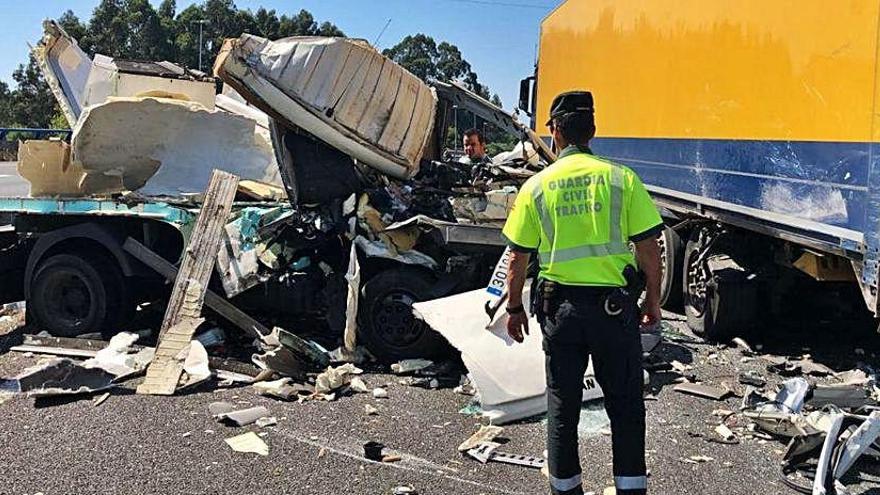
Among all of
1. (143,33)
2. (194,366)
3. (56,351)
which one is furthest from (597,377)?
(143,33)

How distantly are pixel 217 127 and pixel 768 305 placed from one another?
4896 mm

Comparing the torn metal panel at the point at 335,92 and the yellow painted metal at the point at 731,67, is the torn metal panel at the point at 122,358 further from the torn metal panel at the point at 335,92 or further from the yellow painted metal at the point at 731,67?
the yellow painted metal at the point at 731,67

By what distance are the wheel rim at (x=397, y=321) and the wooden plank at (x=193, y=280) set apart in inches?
49.8

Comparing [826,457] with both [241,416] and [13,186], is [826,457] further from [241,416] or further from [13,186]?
[13,186]

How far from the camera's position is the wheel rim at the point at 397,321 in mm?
5805

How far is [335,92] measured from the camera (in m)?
6.03

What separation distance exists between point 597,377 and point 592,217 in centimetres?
68

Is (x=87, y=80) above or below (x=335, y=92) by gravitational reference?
above

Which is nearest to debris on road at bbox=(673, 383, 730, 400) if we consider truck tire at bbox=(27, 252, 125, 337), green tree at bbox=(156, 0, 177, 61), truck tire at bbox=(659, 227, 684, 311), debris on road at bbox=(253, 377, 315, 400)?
truck tire at bbox=(659, 227, 684, 311)

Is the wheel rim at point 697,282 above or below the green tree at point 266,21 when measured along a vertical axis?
below

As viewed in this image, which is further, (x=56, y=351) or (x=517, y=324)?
(x=56, y=351)

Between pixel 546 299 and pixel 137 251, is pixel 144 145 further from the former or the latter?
pixel 546 299

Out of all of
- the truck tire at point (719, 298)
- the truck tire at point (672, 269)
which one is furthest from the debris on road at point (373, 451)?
the truck tire at point (672, 269)

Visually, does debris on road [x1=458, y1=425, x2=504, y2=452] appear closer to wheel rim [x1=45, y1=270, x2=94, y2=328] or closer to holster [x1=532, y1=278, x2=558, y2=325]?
holster [x1=532, y1=278, x2=558, y2=325]
